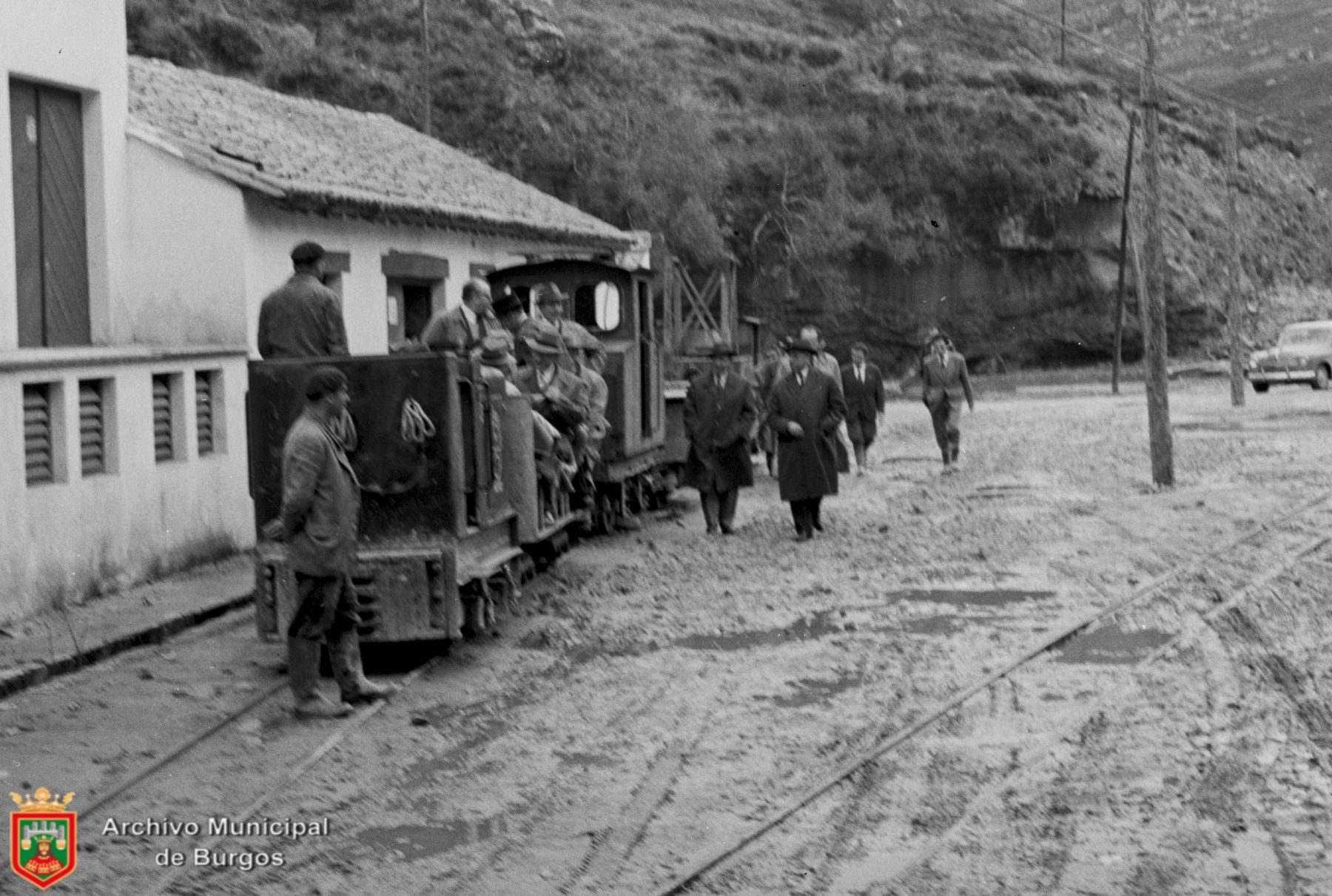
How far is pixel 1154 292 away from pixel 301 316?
13243 mm

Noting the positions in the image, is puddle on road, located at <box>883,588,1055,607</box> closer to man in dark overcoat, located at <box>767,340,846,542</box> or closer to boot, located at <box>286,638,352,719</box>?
man in dark overcoat, located at <box>767,340,846,542</box>

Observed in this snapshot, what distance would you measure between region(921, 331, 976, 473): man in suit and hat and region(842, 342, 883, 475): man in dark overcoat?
718mm

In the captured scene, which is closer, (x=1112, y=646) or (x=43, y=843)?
(x=43, y=843)

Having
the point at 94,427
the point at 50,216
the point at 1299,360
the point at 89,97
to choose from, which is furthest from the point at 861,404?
the point at 1299,360

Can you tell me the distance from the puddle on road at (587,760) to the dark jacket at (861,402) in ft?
49.2

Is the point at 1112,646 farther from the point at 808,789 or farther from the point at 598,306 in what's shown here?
the point at 598,306

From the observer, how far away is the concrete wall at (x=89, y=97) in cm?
1307

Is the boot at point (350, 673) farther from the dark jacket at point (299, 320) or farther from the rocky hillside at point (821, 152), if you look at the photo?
the rocky hillside at point (821, 152)

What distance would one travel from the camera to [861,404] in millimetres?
23453

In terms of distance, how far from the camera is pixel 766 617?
12.1 meters

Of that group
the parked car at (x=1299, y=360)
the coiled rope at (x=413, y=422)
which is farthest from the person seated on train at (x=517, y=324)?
the parked car at (x=1299, y=360)

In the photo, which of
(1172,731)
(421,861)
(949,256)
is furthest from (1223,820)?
(949,256)

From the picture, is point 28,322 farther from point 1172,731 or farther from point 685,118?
point 685,118

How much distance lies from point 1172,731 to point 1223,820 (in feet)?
4.95
